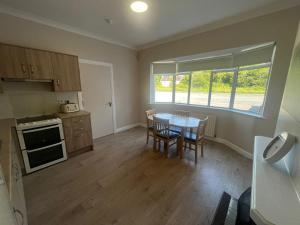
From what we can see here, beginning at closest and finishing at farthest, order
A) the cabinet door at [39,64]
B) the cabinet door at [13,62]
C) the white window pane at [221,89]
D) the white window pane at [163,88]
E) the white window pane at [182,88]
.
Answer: the cabinet door at [13,62]
the cabinet door at [39,64]
the white window pane at [221,89]
the white window pane at [182,88]
the white window pane at [163,88]

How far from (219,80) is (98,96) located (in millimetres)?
3169

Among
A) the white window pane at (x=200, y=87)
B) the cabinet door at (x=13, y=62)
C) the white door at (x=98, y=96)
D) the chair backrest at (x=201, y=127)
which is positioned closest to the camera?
the cabinet door at (x=13, y=62)

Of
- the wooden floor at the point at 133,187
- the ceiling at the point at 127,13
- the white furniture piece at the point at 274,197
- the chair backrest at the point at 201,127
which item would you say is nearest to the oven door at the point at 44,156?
the wooden floor at the point at 133,187

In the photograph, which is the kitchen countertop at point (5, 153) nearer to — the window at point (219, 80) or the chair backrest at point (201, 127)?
the chair backrest at point (201, 127)

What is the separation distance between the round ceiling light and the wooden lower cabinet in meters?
2.16

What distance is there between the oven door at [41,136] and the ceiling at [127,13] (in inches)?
78.5

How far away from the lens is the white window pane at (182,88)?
3821 millimetres

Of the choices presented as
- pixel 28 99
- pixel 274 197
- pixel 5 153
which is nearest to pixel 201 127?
pixel 274 197

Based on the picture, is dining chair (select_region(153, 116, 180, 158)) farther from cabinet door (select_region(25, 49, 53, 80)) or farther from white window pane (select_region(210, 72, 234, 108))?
cabinet door (select_region(25, 49, 53, 80))

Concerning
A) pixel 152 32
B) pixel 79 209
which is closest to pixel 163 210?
pixel 79 209

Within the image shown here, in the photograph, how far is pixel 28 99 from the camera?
245cm

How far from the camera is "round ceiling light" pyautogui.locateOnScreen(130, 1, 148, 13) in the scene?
78.2 inches

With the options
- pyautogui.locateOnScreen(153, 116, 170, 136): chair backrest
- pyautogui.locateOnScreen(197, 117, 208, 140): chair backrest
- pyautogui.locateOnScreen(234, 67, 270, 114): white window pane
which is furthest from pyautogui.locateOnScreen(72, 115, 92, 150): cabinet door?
pyautogui.locateOnScreen(234, 67, 270, 114): white window pane

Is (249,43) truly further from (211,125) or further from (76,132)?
(76,132)
